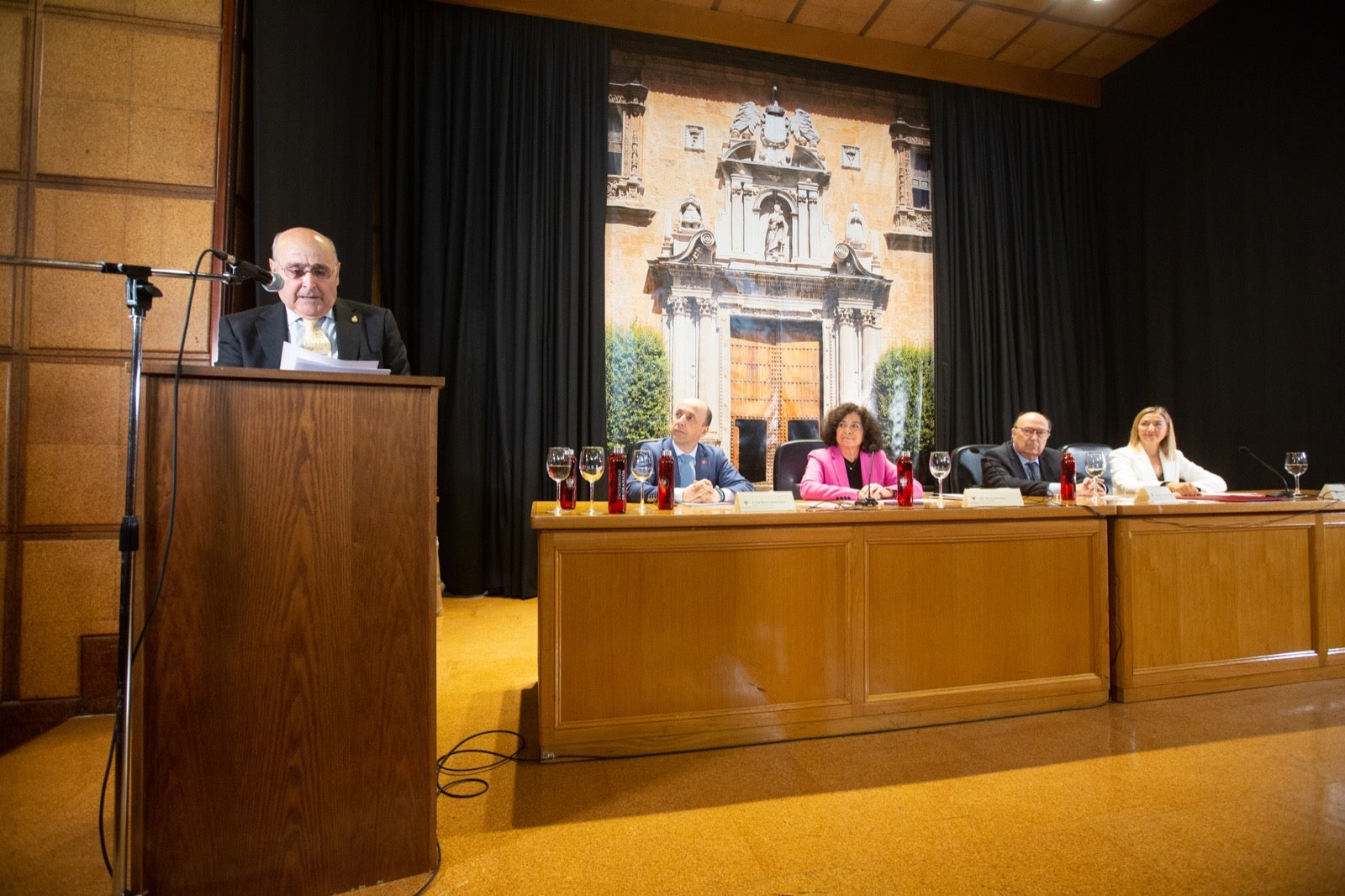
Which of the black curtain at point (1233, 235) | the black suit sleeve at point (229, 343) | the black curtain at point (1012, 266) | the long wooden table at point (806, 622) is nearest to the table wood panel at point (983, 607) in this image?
the long wooden table at point (806, 622)

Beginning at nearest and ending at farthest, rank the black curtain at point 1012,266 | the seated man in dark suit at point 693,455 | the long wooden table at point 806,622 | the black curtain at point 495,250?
1. the long wooden table at point 806,622
2. the seated man in dark suit at point 693,455
3. the black curtain at point 495,250
4. the black curtain at point 1012,266

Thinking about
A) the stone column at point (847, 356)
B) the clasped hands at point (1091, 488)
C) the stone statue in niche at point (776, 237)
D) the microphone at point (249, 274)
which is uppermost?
the stone statue in niche at point (776, 237)

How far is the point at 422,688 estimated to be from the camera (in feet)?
4.26

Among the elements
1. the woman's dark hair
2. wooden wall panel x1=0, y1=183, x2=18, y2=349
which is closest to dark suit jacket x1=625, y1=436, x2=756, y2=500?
the woman's dark hair

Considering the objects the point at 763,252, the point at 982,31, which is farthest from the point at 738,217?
the point at 982,31

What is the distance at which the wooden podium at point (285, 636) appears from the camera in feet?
3.86

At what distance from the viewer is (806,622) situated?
2.01m

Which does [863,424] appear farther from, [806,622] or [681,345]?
[681,345]

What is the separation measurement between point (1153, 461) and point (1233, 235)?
2157 mm

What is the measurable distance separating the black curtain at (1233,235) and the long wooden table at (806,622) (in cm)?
299

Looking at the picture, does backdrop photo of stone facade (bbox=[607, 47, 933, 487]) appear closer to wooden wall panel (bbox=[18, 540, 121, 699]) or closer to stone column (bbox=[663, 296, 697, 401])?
stone column (bbox=[663, 296, 697, 401])

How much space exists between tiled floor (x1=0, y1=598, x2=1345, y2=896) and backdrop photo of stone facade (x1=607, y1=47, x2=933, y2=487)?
Answer: 295 cm

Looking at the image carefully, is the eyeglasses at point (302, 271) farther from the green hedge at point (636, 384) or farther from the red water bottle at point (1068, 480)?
the red water bottle at point (1068, 480)

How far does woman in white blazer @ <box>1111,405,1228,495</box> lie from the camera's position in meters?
3.36
